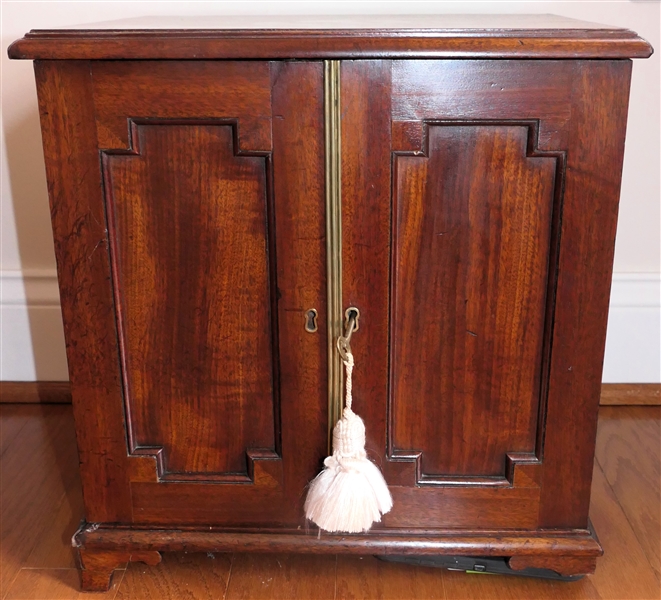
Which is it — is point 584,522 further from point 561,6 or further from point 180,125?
point 561,6

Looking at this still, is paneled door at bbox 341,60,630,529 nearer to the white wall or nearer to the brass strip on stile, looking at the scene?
the brass strip on stile

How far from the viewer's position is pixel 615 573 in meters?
1.32

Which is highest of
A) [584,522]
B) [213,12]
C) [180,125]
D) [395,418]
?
[213,12]

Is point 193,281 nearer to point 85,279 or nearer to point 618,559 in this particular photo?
point 85,279

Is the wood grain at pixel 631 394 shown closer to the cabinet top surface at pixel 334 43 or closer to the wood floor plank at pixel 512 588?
the wood floor plank at pixel 512 588

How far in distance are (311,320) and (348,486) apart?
245 millimetres

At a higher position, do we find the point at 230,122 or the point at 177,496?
the point at 230,122

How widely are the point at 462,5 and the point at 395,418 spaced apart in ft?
2.84

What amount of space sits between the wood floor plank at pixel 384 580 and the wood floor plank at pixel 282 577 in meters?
0.02

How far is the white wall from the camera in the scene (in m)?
1.59

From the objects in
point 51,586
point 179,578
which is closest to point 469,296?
point 179,578

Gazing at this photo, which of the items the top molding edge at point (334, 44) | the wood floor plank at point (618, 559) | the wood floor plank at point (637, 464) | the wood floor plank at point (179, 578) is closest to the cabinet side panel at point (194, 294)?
the top molding edge at point (334, 44)

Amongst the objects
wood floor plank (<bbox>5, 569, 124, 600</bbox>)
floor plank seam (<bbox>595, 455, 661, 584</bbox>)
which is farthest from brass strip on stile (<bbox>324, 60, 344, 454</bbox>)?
floor plank seam (<bbox>595, 455, 661, 584</bbox>)

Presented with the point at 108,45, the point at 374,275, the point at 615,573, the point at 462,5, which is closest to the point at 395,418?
the point at 374,275
